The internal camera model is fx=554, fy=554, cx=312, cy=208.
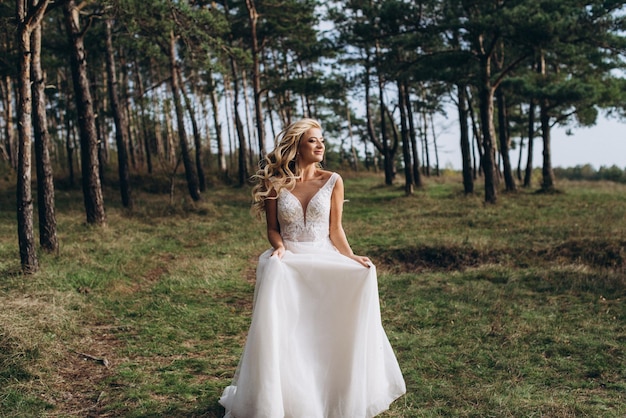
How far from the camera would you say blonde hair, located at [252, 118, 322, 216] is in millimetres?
4586

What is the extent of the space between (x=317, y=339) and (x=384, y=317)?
375 centimetres

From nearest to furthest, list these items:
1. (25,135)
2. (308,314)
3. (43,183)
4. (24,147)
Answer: (308,314), (25,135), (24,147), (43,183)

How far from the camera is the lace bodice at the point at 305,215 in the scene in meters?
4.56

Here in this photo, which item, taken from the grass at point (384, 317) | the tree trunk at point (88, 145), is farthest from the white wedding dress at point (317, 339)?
the tree trunk at point (88, 145)

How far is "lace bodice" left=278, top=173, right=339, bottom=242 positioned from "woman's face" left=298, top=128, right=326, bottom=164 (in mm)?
230

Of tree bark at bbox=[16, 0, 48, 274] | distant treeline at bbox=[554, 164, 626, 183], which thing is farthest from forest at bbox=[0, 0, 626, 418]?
distant treeline at bbox=[554, 164, 626, 183]

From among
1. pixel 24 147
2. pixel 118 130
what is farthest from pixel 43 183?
pixel 118 130

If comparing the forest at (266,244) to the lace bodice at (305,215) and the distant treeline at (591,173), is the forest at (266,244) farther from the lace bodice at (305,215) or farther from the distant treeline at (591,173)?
the distant treeline at (591,173)

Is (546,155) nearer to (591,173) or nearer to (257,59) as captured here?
(257,59)

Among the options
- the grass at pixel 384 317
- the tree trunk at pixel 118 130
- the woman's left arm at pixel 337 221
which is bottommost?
the grass at pixel 384 317

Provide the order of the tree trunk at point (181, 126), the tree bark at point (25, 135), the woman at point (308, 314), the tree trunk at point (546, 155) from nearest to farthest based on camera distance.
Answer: the woman at point (308, 314)
the tree bark at point (25, 135)
the tree trunk at point (181, 126)
the tree trunk at point (546, 155)

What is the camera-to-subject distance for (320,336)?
14.2 feet

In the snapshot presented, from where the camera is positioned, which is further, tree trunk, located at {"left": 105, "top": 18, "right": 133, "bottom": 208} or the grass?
tree trunk, located at {"left": 105, "top": 18, "right": 133, "bottom": 208}

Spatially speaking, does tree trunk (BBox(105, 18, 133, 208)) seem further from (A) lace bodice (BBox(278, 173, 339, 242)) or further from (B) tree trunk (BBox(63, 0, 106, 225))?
(A) lace bodice (BBox(278, 173, 339, 242))
